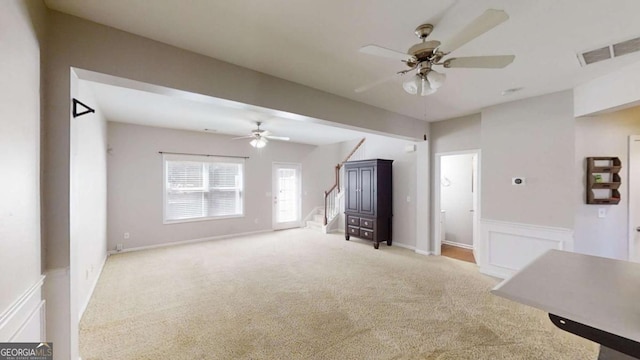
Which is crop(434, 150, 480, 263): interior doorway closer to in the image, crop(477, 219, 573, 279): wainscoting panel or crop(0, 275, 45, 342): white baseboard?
crop(477, 219, 573, 279): wainscoting panel

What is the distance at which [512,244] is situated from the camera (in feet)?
12.3

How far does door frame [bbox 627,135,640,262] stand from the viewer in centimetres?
335

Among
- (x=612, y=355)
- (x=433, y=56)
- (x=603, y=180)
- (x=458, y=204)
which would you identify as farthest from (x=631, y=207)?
(x=433, y=56)

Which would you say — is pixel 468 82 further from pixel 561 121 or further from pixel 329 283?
pixel 329 283

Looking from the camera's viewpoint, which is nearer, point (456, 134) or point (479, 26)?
point (479, 26)

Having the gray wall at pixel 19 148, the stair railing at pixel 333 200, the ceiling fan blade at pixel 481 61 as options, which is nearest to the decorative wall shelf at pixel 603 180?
the ceiling fan blade at pixel 481 61

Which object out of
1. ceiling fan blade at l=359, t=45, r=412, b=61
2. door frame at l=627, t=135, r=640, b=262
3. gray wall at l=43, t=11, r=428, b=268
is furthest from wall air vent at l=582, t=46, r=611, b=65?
gray wall at l=43, t=11, r=428, b=268

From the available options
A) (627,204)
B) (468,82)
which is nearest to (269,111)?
(468,82)

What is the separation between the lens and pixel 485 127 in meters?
4.02

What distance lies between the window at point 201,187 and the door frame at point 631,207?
6.96 m

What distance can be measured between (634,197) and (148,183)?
8.06m

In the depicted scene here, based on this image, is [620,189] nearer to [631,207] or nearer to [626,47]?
[631,207]

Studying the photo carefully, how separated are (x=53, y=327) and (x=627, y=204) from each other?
6.24 metres

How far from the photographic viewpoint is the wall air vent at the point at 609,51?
215 cm
